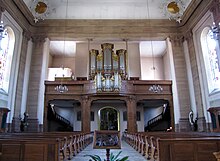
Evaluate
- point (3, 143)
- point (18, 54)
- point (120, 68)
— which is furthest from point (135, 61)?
point (3, 143)

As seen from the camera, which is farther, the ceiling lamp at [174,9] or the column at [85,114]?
the ceiling lamp at [174,9]

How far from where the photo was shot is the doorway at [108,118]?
56.3 ft

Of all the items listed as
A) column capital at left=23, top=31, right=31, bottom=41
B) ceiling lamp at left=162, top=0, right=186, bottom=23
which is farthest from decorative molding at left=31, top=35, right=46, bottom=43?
ceiling lamp at left=162, top=0, right=186, bottom=23

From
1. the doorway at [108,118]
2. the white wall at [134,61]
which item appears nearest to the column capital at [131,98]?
the white wall at [134,61]

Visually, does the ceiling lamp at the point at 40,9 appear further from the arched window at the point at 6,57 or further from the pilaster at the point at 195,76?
the pilaster at the point at 195,76

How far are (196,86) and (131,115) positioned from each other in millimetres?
4566

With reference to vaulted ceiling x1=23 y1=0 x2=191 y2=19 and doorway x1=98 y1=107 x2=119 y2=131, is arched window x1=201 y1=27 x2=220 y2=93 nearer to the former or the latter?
vaulted ceiling x1=23 y1=0 x2=191 y2=19

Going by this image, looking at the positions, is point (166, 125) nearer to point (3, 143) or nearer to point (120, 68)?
point (120, 68)

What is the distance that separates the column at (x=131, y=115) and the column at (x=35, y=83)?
5931 millimetres

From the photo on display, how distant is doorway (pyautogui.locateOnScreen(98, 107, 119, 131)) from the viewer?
56.3 feet

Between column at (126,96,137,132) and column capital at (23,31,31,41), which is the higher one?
column capital at (23,31,31,41)

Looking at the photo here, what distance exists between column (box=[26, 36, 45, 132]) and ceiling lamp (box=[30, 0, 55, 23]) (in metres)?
1.45

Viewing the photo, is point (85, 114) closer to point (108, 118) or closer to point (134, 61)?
point (108, 118)

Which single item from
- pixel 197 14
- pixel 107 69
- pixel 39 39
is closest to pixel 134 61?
pixel 107 69
